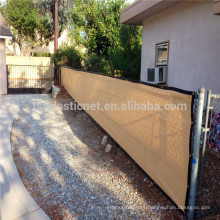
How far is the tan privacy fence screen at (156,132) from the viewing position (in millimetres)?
2577

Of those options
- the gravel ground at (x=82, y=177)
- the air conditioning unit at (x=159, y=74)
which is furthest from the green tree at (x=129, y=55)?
the gravel ground at (x=82, y=177)

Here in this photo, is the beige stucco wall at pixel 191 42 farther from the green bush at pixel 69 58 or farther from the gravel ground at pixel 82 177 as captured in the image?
the green bush at pixel 69 58

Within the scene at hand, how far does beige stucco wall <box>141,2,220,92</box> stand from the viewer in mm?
4949

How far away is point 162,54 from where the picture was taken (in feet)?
23.8

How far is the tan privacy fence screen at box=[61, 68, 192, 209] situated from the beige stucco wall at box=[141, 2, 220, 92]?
7.43 feet

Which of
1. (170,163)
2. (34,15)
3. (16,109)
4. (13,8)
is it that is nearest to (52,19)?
(34,15)

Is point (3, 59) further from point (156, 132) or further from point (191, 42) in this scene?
point (156, 132)

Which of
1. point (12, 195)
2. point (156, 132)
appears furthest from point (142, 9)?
point (12, 195)

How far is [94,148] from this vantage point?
16.5ft

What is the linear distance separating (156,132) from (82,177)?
161 centimetres

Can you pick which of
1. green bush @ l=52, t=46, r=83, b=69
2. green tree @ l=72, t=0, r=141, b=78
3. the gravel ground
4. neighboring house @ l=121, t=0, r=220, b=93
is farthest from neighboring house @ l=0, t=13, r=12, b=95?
neighboring house @ l=121, t=0, r=220, b=93

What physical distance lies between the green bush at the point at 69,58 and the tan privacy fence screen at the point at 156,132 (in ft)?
32.9

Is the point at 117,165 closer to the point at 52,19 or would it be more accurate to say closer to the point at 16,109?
the point at 16,109

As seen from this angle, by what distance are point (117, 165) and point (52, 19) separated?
78.7 ft
